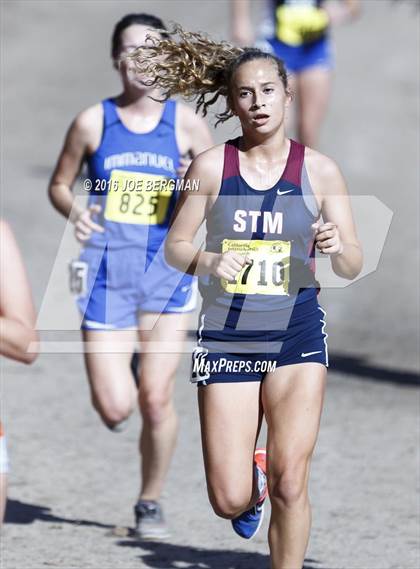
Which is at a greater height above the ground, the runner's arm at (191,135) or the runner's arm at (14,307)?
the runner's arm at (191,135)

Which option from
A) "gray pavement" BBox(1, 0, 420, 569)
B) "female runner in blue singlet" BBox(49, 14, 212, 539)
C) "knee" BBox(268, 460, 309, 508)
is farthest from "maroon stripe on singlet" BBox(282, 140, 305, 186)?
"female runner in blue singlet" BBox(49, 14, 212, 539)

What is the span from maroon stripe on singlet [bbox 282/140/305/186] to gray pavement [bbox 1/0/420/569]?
85 cm

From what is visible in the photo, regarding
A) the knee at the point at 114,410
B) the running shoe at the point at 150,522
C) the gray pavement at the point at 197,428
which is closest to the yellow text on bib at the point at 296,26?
the gray pavement at the point at 197,428

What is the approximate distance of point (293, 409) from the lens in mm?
5137

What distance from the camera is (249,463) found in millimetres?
5355

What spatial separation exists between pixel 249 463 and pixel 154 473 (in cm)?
137

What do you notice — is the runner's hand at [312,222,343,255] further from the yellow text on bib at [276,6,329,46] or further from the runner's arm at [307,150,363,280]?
the yellow text on bib at [276,6,329,46]

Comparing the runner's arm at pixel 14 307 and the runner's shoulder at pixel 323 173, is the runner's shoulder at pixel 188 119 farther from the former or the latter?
the runner's arm at pixel 14 307

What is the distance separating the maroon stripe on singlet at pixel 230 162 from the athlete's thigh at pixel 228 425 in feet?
2.36

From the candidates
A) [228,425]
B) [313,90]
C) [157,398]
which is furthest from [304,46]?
[228,425]

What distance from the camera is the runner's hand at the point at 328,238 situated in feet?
16.2

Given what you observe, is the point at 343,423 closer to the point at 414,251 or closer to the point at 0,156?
the point at 414,251

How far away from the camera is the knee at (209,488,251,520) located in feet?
17.5

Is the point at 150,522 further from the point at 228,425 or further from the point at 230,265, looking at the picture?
the point at 230,265
